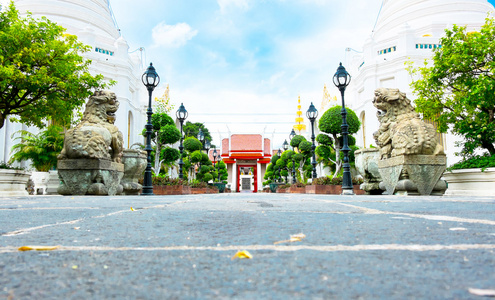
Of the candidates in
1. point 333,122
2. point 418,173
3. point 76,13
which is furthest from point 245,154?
point 418,173

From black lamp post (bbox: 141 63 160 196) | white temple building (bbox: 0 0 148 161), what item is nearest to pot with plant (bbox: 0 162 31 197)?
black lamp post (bbox: 141 63 160 196)

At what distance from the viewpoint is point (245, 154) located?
3878 centimetres

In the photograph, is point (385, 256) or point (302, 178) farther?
point (302, 178)

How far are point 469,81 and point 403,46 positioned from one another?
13904 millimetres

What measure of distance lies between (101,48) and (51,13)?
3.69 m

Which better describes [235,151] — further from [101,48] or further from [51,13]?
[51,13]

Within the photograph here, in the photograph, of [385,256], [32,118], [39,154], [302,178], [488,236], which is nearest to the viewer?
[385,256]

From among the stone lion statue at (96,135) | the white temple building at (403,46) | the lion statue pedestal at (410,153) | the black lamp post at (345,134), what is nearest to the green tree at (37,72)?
the stone lion statue at (96,135)

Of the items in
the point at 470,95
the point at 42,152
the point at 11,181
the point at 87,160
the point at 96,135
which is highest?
the point at 470,95

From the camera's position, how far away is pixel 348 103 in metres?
24.5

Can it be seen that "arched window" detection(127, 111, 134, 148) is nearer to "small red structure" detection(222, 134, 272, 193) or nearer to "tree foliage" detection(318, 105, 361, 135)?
"tree foliage" detection(318, 105, 361, 135)

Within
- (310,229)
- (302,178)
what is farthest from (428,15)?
(310,229)

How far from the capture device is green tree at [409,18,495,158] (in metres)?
7.34

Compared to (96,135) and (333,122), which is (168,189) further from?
(333,122)
